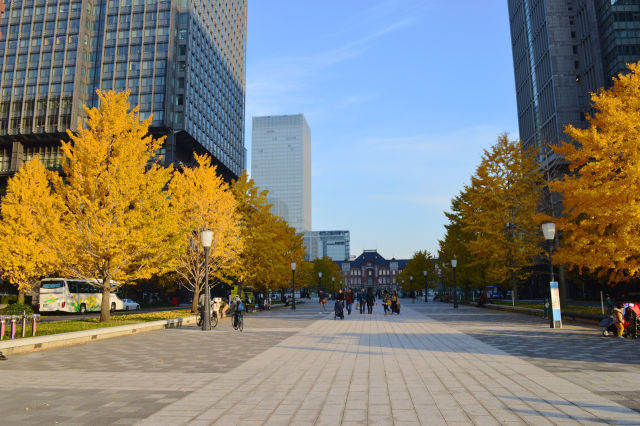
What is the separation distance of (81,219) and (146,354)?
11195 mm

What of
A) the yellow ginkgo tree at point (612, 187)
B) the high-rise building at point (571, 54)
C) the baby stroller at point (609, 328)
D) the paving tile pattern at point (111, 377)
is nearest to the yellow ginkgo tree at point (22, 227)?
the paving tile pattern at point (111, 377)

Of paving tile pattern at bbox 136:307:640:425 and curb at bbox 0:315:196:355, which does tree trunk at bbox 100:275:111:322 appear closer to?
curb at bbox 0:315:196:355

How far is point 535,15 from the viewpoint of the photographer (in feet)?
247

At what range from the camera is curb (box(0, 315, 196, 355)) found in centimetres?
1215

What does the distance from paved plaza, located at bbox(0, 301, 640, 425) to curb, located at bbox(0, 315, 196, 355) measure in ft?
2.35

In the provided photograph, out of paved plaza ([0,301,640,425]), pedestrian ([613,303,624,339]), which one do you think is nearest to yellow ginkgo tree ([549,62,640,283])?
pedestrian ([613,303,624,339])

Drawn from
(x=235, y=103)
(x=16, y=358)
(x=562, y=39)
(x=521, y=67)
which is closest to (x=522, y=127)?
(x=521, y=67)

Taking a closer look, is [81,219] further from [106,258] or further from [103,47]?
[103,47]

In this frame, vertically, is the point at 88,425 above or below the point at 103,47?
below

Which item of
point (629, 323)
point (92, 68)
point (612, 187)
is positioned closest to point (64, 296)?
point (629, 323)

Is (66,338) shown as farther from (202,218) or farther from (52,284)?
(52,284)

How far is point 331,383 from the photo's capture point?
802 cm

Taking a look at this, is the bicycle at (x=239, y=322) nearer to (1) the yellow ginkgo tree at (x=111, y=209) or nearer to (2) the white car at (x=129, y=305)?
(1) the yellow ginkgo tree at (x=111, y=209)

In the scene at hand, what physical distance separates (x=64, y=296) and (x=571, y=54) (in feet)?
248
